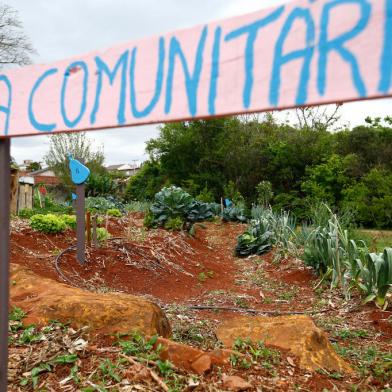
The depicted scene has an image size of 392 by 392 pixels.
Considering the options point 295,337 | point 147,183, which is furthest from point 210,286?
point 147,183

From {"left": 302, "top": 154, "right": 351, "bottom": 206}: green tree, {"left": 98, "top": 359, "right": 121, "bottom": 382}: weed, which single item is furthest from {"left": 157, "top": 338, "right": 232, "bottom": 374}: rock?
{"left": 302, "top": 154, "right": 351, "bottom": 206}: green tree

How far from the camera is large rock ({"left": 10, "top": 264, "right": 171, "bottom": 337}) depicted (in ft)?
9.30

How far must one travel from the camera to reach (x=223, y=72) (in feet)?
3.93

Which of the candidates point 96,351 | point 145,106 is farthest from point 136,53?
point 96,351

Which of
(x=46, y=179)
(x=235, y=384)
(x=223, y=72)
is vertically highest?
(x=46, y=179)

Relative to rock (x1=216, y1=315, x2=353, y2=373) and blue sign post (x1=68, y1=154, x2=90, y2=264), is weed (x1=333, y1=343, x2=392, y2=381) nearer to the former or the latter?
rock (x1=216, y1=315, x2=353, y2=373)

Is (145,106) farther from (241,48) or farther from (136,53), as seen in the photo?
(241,48)

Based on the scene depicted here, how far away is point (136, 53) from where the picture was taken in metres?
1.38

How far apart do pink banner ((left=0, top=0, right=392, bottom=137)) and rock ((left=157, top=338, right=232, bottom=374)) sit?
1466mm

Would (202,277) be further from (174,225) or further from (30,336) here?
(30,336)

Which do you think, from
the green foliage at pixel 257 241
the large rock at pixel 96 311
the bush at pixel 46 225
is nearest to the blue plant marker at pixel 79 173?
the bush at pixel 46 225

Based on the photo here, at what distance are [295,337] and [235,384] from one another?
0.82 meters

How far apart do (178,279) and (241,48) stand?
18.7 feet

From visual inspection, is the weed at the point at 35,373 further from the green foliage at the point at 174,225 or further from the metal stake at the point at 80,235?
the green foliage at the point at 174,225
